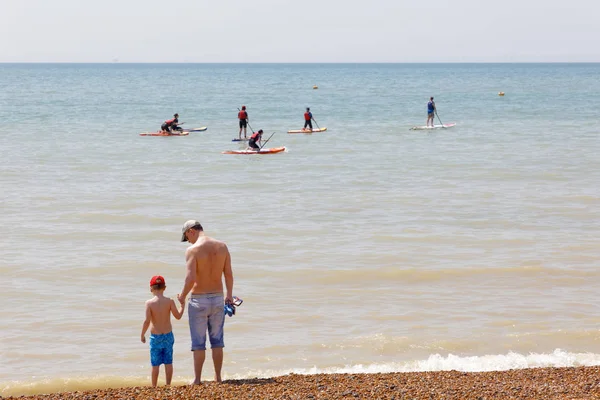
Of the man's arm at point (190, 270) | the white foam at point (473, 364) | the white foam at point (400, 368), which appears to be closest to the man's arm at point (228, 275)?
the man's arm at point (190, 270)

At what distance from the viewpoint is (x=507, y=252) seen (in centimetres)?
1501

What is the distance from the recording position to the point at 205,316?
7.93m

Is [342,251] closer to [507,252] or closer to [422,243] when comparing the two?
[422,243]

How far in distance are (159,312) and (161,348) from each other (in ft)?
1.27

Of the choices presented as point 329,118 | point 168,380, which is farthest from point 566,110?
point 168,380

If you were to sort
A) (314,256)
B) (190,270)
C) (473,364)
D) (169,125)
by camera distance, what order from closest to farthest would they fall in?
1. (190,270)
2. (473,364)
3. (314,256)
4. (169,125)

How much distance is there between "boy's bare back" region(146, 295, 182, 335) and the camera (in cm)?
815

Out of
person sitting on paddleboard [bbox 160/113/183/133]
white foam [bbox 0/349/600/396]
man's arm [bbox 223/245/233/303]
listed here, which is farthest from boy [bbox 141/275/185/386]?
person sitting on paddleboard [bbox 160/113/183/133]

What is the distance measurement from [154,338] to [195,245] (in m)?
1.13

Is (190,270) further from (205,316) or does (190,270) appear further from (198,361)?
(198,361)

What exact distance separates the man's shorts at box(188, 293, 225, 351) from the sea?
143cm

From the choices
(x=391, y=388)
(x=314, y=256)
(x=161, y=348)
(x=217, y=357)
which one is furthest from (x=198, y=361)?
(x=314, y=256)

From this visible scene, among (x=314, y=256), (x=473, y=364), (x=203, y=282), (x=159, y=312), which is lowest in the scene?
(x=314, y=256)

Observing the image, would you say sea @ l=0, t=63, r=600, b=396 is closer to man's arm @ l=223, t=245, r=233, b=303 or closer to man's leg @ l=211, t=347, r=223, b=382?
man's leg @ l=211, t=347, r=223, b=382
